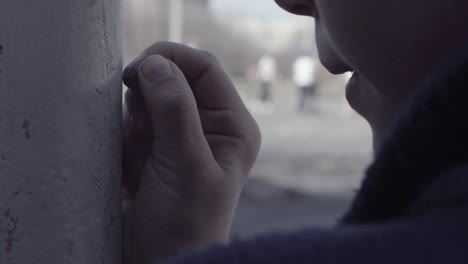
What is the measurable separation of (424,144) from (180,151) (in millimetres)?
619

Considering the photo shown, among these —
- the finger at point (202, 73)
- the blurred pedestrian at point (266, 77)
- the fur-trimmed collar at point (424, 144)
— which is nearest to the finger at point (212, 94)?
the finger at point (202, 73)

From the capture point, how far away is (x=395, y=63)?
73cm

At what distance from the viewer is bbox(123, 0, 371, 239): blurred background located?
7156mm

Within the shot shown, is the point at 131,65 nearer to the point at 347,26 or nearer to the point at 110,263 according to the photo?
the point at 110,263

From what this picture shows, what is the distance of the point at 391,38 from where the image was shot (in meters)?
0.72

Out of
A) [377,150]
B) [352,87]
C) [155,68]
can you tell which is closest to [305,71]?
[155,68]

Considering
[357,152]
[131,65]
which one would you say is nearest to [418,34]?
[131,65]

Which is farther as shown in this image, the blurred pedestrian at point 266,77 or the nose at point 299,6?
the blurred pedestrian at point 266,77

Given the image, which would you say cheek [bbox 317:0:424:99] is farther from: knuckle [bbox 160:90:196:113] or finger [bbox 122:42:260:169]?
finger [bbox 122:42:260:169]

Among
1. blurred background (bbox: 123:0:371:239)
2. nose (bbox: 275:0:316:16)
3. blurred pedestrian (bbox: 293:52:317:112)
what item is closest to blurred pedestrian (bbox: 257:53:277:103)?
blurred background (bbox: 123:0:371:239)

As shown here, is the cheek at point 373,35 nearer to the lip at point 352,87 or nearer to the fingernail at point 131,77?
the lip at point 352,87

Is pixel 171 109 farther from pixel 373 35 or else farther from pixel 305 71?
pixel 305 71

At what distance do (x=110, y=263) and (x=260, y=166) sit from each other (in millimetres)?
8642

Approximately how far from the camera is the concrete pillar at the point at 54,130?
103 centimetres
